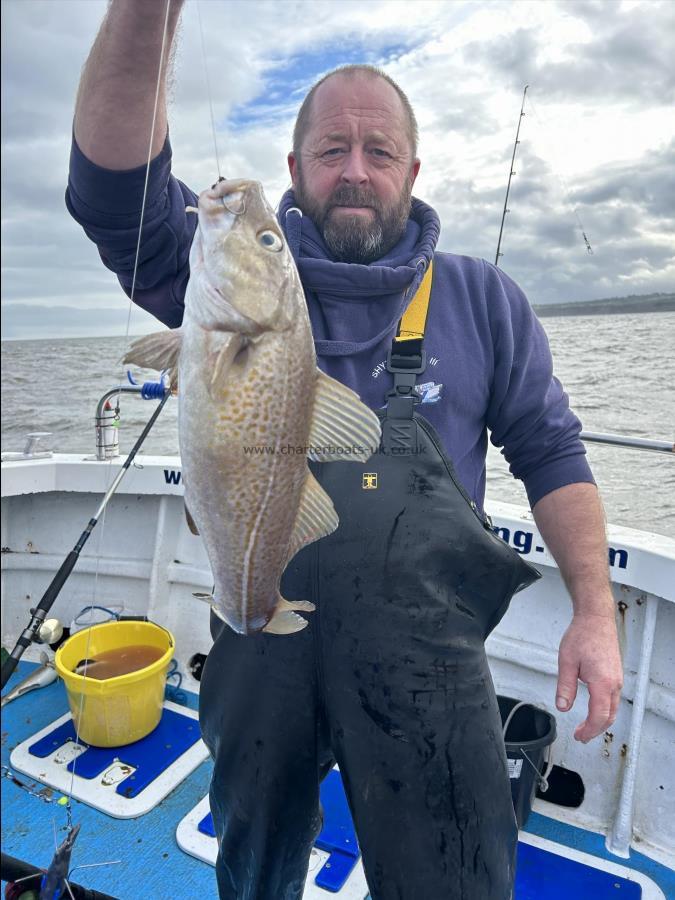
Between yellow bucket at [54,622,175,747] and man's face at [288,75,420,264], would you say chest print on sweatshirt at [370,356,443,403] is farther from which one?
yellow bucket at [54,622,175,747]

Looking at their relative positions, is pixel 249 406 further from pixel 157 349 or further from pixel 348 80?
pixel 348 80

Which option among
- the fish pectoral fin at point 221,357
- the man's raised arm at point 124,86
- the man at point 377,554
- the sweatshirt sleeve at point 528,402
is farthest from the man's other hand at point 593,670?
the man's raised arm at point 124,86

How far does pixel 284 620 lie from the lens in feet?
5.04

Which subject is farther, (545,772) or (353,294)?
(545,772)

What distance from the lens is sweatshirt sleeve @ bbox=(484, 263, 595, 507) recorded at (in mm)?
2168

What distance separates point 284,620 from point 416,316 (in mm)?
1053

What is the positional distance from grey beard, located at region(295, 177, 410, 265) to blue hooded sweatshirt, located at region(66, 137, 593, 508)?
0.04m

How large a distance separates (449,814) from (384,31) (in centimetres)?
320

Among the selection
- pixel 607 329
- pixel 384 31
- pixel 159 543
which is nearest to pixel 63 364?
pixel 607 329

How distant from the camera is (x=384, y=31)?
295cm

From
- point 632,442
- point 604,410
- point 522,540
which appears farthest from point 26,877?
point 604,410

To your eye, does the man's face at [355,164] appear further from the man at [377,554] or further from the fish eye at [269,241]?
the fish eye at [269,241]

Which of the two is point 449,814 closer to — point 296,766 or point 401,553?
point 296,766

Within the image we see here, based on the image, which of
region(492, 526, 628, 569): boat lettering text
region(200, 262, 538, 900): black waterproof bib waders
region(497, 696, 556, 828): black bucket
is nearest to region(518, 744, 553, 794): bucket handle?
region(497, 696, 556, 828): black bucket
